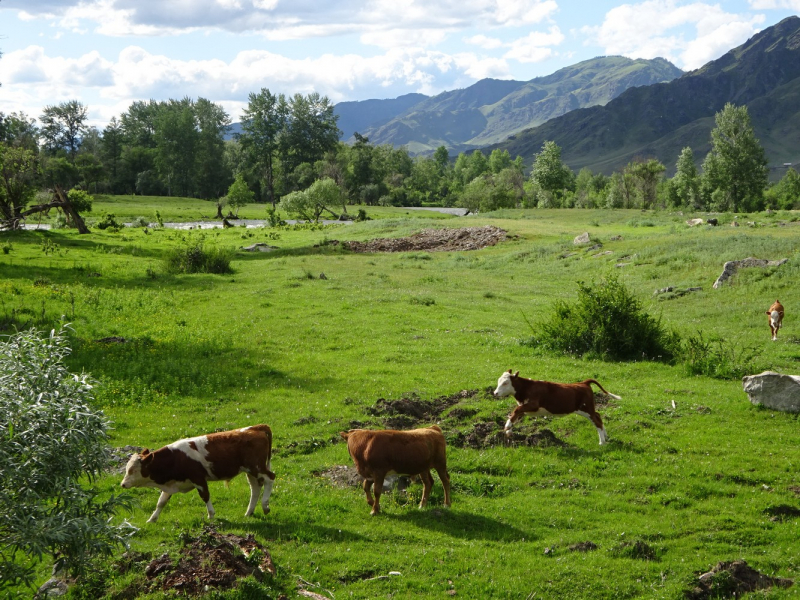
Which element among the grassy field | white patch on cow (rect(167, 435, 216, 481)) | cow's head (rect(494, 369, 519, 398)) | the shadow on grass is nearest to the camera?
the grassy field

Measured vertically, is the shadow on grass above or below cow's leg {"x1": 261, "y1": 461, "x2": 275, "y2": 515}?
below

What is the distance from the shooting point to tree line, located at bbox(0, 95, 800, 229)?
418 ft

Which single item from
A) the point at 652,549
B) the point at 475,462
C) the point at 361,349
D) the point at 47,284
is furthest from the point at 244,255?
the point at 652,549

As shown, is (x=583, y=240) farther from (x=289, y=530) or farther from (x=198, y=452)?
(x=198, y=452)

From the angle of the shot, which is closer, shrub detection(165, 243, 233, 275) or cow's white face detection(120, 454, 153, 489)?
cow's white face detection(120, 454, 153, 489)

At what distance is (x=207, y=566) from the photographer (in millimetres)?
9648

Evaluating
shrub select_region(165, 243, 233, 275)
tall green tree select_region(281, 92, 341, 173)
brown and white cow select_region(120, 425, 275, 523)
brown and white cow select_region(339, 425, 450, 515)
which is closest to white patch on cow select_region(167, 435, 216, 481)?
brown and white cow select_region(120, 425, 275, 523)

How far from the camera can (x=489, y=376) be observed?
72.6 ft

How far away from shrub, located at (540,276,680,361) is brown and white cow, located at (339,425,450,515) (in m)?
13.9

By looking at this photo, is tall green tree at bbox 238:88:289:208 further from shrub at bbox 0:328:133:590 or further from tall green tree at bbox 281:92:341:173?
shrub at bbox 0:328:133:590

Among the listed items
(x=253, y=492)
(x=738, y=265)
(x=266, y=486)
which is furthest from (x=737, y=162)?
(x=253, y=492)

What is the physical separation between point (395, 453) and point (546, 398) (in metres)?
5.55

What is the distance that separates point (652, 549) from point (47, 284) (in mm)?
35897

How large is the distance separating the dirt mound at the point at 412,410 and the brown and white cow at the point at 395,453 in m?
4.85
